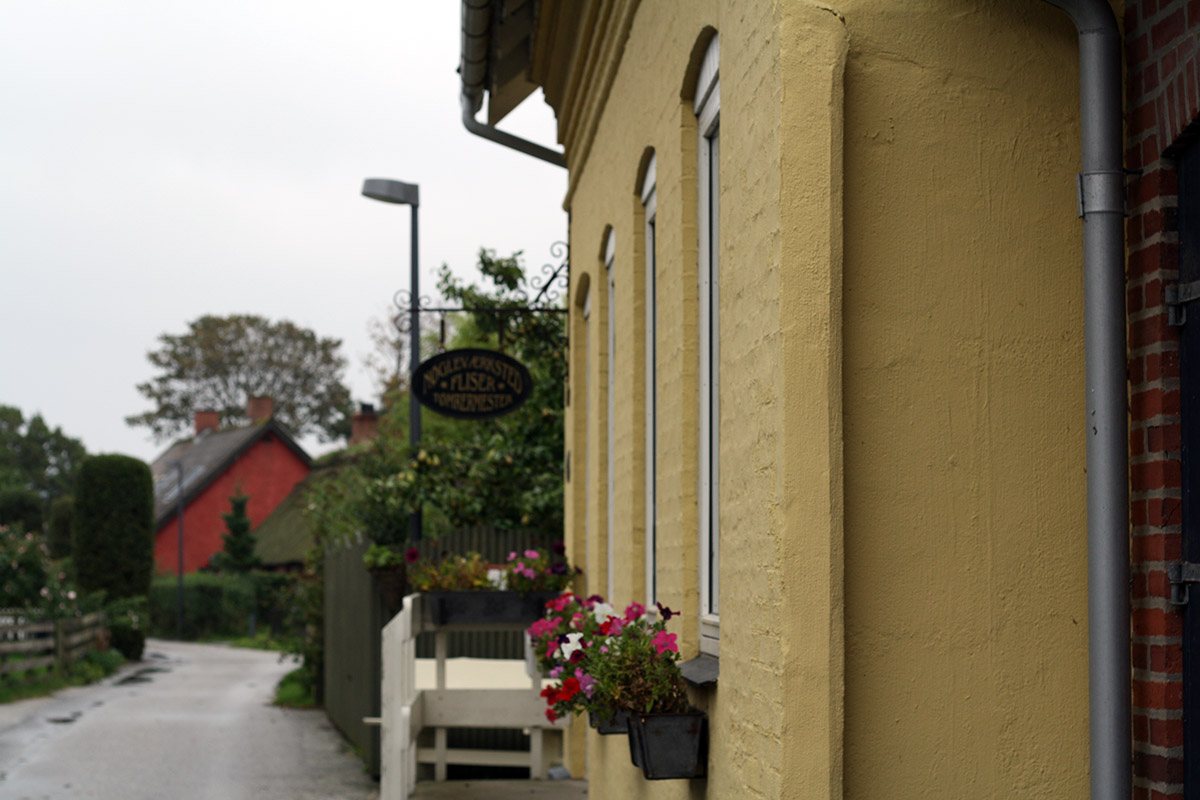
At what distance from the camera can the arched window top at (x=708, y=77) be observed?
4.57 m

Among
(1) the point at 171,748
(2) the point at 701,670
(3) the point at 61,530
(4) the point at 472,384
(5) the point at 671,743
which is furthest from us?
(3) the point at 61,530

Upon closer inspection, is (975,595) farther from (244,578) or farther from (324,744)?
(244,578)

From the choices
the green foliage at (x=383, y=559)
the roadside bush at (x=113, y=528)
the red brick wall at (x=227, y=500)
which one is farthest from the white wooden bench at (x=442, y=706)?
the red brick wall at (x=227, y=500)

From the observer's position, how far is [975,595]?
327 cm

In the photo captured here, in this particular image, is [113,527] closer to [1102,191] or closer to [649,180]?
[649,180]

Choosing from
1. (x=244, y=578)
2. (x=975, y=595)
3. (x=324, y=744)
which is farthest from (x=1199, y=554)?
(x=244, y=578)

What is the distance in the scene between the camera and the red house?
164ft

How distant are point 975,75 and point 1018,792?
172cm

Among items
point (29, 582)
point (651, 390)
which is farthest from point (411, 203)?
point (29, 582)

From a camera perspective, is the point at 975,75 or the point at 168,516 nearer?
the point at 975,75

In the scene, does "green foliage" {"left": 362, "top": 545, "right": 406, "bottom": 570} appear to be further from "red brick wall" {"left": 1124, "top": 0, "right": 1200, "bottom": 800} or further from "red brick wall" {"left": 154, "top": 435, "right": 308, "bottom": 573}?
"red brick wall" {"left": 154, "top": 435, "right": 308, "bottom": 573}

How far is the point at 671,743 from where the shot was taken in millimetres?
4238

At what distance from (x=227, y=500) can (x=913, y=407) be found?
50.2 m

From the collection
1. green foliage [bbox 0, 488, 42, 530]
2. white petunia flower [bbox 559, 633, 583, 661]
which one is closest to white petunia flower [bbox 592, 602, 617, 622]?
white petunia flower [bbox 559, 633, 583, 661]
